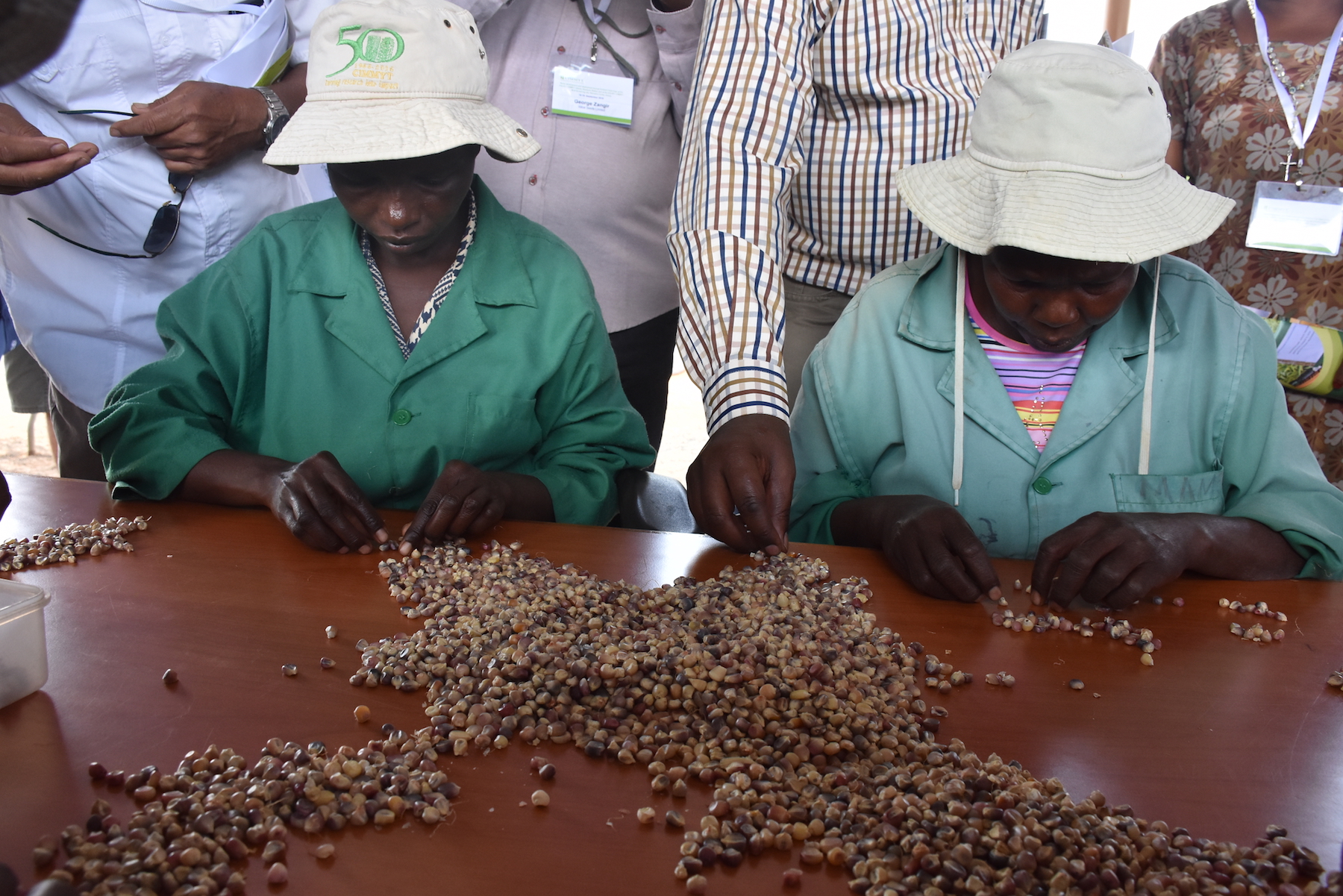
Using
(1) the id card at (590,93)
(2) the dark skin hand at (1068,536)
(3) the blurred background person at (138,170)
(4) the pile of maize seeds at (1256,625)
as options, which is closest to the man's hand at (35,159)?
(3) the blurred background person at (138,170)

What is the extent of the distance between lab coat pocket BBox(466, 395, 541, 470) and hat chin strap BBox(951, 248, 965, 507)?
797 millimetres

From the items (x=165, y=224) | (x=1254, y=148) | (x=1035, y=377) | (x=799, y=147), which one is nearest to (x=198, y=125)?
(x=165, y=224)

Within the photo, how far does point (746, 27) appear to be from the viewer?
182 centimetres

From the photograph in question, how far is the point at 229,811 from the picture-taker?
857mm

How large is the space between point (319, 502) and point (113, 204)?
1.09 meters

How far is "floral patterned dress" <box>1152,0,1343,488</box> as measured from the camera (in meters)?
2.58

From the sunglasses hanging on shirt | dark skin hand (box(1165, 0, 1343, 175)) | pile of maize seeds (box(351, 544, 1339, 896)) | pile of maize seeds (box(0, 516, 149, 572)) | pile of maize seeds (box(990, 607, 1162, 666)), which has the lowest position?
pile of maize seeds (box(0, 516, 149, 572))

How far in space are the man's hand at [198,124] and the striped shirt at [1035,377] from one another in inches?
60.6

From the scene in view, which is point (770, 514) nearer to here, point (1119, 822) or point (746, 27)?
point (1119, 822)

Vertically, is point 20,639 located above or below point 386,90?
below

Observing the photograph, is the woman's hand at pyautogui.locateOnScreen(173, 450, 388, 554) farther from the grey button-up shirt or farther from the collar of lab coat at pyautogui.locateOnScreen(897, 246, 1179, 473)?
the grey button-up shirt

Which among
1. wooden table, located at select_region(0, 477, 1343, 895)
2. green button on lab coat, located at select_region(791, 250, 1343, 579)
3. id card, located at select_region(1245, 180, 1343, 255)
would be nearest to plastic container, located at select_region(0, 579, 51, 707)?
wooden table, located at select_region(0, 477, 1343, 895)

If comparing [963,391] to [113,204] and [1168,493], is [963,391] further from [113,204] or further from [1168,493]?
[113,204]

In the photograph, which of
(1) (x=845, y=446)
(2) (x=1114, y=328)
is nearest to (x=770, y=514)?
(1) (x=845, y=446)
